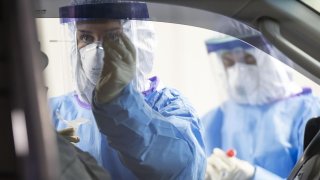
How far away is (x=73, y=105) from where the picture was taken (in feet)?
6.05

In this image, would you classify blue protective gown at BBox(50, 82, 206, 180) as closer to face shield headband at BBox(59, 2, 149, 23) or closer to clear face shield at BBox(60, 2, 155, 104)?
clear face shield at BBox(60, 2, 155, 104)

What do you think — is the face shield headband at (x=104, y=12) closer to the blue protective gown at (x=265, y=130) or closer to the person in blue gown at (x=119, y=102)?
the person in blue gown at (x=119, y=102)

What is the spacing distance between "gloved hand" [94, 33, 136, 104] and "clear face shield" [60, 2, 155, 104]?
0.05 ft

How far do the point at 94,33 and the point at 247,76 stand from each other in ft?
6.22

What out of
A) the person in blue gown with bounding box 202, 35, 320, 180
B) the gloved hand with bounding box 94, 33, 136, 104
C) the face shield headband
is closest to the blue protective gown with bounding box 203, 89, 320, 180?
the person in blue gown with bounding box 202, 35, 320, 180

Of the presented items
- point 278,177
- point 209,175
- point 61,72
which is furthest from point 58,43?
point 278,177

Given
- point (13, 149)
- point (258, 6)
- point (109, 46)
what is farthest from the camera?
point (109, 46)

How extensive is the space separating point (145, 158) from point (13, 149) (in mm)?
1381

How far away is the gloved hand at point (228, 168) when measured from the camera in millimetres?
2756

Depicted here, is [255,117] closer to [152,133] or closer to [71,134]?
[152,133]

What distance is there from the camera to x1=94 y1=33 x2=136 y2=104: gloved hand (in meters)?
1.81

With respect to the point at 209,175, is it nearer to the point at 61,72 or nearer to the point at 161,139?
the point at 161,139

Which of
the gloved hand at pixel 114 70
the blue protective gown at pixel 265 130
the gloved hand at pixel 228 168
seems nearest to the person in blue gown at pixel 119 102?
the gloved hand at pixel 114 70

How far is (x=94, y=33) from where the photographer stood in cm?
182
